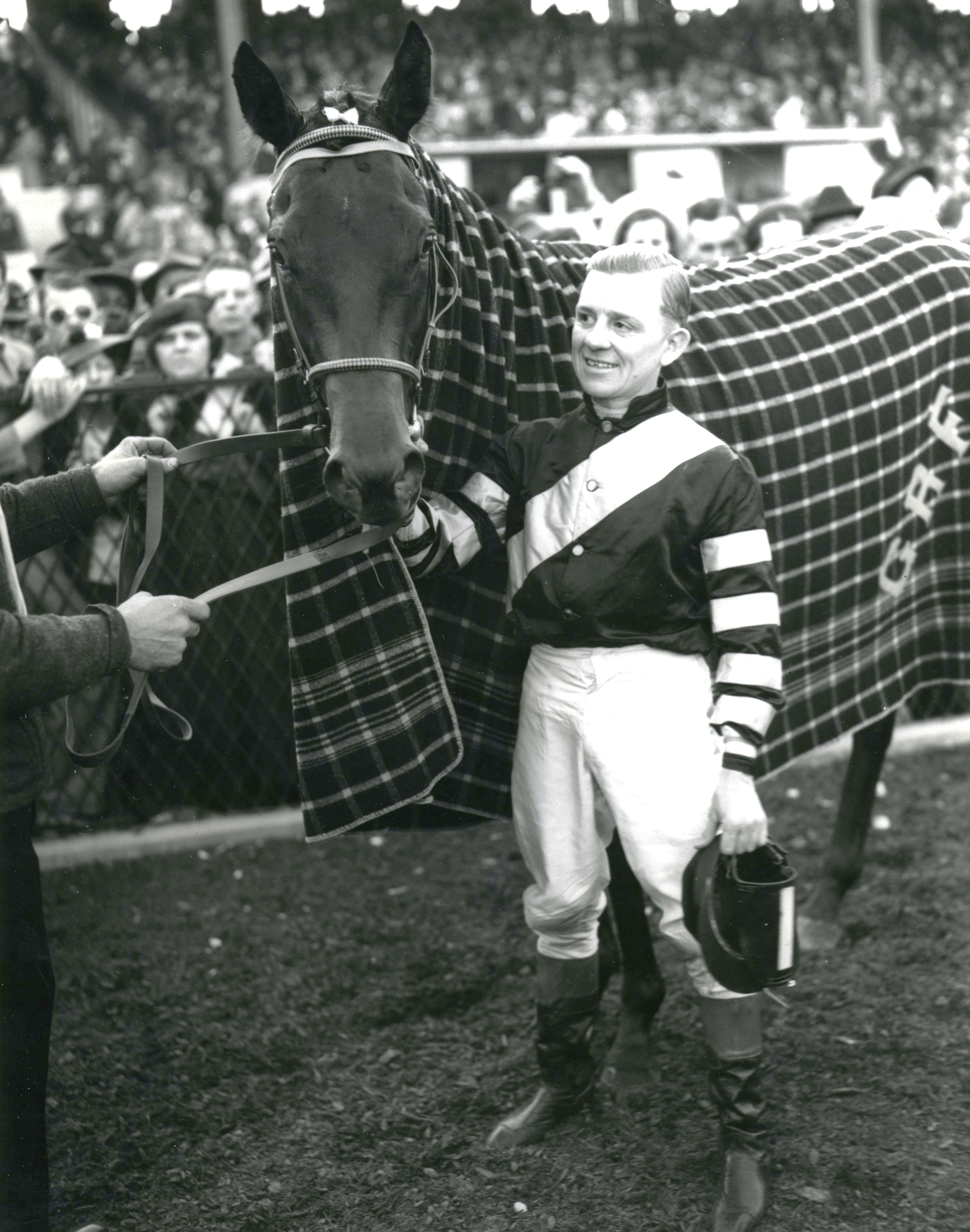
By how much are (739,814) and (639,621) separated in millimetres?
397

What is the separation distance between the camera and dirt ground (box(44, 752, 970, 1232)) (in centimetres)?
259

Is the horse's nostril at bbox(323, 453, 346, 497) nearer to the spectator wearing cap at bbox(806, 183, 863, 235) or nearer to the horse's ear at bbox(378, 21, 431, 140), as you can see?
the horse's ear at bbox(378, 21, 431, 140)

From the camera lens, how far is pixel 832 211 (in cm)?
583

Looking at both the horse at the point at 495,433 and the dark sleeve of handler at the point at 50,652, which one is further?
the horse at the point at 495,433

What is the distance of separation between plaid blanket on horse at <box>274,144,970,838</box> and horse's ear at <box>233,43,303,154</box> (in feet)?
0.95

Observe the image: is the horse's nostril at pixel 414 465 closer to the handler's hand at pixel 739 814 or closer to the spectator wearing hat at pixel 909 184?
the handler's hand at pixel 739 814

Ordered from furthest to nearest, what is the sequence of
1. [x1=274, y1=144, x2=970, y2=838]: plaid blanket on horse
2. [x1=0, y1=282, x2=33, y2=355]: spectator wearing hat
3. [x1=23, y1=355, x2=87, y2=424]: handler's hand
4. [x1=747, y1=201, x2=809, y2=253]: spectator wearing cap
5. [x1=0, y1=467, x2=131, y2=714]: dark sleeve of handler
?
[x1=747, y1=201, x2=809, y2=253]: spectator wearing cap
[x1=0, y1=282, x2=33, y2=355]: spectator wearing hat
[x1=23, y1=355, x2=87, y2=424]: handler's hand
[x1=274, y1=144, x2=970, y2=838]: plaid blanket on horse
[x1=0, y1=467, x2=131, y2=714]: dark sleeve of handler

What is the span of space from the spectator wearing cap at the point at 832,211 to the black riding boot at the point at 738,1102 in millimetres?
4053

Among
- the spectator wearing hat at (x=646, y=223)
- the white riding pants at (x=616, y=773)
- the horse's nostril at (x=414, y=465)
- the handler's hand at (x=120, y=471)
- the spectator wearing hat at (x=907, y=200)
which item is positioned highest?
the spectator wearing hat at (x=907, y=200)

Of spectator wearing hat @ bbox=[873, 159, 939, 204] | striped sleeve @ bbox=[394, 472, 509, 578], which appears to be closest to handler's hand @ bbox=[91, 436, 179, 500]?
striped sleeve @ bbox=[394, 472, 509, 578]

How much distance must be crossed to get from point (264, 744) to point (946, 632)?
8.12ft

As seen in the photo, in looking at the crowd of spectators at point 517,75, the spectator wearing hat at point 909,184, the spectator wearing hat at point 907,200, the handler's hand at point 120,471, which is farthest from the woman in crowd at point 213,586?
the crowd of spectators at point 517,75

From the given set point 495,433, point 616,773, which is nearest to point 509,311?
point 495,433

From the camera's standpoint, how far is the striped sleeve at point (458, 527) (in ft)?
7.95
